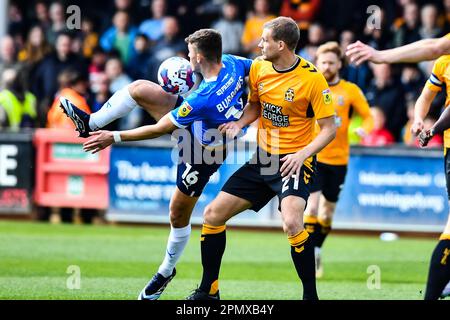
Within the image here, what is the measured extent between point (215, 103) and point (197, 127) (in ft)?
1.22

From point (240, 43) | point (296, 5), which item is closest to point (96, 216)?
point (240, 43)

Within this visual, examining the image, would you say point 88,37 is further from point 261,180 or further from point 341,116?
point 261,180

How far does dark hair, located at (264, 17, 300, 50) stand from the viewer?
7.77 metres

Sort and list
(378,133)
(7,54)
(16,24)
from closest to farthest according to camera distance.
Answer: (378,133), (7,54), (16,24)

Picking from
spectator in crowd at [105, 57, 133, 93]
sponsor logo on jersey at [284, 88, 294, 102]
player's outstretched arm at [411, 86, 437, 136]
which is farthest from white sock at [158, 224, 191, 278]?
spectator in crowd at [105, 57, 133, 93]

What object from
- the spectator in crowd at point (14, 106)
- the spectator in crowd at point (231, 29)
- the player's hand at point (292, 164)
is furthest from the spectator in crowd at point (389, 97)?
the player's hand at point (292, 164)

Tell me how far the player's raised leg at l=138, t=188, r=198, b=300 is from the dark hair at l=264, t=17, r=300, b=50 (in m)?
1.68

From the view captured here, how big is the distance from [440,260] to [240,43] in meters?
10.4

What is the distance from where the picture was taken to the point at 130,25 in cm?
1789

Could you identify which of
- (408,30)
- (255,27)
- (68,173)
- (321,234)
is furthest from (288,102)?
(255,27)

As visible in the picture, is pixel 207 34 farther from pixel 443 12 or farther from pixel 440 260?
pixel 443 12

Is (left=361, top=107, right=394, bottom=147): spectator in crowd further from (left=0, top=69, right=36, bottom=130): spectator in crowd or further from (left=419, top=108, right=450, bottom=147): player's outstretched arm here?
(left=419, top=108, right=450, bottom=147): player's outstretched arm

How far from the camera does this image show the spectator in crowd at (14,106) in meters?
16.5

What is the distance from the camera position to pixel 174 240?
863cm
